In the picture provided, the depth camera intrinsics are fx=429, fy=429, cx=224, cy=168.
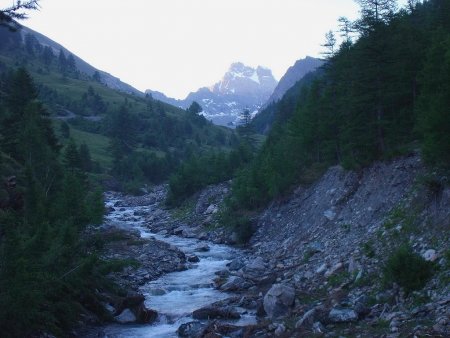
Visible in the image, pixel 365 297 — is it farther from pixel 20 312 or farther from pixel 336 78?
pixel 336 78

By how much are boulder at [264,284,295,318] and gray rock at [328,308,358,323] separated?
3683 millimetres

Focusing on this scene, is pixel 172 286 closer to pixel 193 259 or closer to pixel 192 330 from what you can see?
pixel 193 259

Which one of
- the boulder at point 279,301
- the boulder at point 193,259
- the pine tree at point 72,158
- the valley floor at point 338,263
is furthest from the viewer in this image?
the pine tree at point 72,158

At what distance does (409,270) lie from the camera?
1653 centimetres

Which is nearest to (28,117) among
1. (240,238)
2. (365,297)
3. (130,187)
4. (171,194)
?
(240,238)

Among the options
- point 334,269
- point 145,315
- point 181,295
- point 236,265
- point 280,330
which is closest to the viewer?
point 280,330

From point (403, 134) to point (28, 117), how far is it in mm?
36016

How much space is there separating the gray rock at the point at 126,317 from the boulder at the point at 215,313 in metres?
3.18

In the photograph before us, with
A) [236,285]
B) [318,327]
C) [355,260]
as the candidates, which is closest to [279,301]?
[318,327]

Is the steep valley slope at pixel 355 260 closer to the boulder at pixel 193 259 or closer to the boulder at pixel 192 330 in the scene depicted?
the boulder at pixel 192 330

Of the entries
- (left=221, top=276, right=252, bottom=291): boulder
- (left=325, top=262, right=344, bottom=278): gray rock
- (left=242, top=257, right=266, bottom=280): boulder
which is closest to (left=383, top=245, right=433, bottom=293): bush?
(left=325, top=262, right=344, bottom=278): gray rock

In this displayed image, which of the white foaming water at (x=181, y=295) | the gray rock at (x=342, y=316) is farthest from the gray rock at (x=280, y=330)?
the white foaming water at (x=181, y=295)

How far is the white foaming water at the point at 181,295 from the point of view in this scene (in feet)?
69.2

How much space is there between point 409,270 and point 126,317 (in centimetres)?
1408
